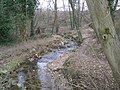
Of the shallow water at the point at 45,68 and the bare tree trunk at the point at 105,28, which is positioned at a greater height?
the bare tree trunk at the point at 105,28

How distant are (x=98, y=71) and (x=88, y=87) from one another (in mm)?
2588

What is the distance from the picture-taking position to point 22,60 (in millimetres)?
17000

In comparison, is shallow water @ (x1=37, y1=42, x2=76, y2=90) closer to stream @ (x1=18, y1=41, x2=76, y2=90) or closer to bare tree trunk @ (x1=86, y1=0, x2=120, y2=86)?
stream @ (x1=18, y1=41, x2=76, y2=90)

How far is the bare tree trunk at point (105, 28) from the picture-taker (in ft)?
12.7

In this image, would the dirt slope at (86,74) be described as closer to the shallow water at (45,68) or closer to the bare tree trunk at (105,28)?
the shallow water at (45,68)

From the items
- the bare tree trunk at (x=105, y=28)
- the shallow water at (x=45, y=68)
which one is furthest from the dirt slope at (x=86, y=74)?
the bare tree trunk at (x=105, y=28)

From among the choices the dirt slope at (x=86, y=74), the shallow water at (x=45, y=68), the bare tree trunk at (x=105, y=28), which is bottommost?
the shallow water at (x=45, y=68)

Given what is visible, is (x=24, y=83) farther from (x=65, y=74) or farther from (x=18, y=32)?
A: (x=18, y=32)

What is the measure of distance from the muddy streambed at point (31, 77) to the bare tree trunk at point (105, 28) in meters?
5.41

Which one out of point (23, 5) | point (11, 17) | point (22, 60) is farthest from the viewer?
point (23, 5)

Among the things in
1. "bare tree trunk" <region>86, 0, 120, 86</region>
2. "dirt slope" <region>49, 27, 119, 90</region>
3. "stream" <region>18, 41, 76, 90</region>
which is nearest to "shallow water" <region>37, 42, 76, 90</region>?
"stream" <region>18, 41, 76, 90</region>

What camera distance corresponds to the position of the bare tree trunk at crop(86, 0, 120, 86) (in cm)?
388

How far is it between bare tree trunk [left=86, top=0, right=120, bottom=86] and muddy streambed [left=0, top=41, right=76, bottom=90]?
5405mm

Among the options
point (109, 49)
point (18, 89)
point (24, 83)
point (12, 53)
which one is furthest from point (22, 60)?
point (109, 49)
